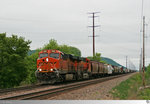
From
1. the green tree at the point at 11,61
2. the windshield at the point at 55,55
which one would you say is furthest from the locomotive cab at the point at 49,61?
the green tree at the point at 11,61

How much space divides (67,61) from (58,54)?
3.21 m

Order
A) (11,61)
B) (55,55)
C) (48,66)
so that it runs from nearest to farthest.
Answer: (48,66) → (55,55) → (11,61)

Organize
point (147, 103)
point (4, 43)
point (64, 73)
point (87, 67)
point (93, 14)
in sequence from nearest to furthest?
point (147, 103) < point (64, 73) < point (4, 43) < point (87, 67) < point (93, 14)

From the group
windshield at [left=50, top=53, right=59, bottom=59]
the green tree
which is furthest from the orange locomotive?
the green tree

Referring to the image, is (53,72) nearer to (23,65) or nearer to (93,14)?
(23,65)

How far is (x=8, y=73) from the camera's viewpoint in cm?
3253

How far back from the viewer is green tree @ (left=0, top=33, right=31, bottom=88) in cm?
3247

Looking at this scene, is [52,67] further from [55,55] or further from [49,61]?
[55,55]

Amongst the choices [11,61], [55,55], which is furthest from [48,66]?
[11,61]

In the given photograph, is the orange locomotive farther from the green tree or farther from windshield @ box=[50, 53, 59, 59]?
the green tree

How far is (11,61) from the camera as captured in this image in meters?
32.9

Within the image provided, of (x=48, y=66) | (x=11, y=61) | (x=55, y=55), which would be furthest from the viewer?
(x=11, y=61)

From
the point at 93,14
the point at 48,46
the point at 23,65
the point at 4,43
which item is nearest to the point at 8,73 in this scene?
the point at 23,65

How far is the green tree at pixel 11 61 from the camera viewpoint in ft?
107
